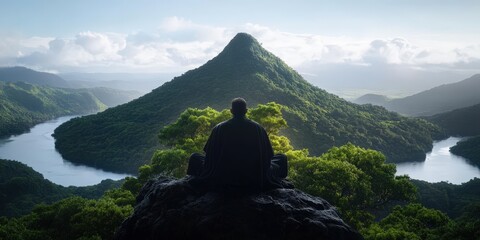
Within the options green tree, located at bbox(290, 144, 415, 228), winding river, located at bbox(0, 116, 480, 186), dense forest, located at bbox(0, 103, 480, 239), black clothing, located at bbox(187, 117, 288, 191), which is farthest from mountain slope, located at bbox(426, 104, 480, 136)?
black clothing, located at bbox(187, 117, 288, 191)

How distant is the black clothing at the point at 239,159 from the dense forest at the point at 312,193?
560 inches

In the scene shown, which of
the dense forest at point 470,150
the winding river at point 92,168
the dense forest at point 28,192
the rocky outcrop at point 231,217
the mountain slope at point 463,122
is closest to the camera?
the rocky outcrop at point 231,217

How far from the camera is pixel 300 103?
419 feet

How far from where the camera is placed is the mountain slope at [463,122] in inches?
6033

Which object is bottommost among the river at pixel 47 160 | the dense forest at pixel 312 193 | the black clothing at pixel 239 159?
the river at pixel 47 160

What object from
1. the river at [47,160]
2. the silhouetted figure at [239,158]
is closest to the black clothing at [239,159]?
the silhouetted figure at [239,158]

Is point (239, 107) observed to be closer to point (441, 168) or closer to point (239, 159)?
point (239, 159)

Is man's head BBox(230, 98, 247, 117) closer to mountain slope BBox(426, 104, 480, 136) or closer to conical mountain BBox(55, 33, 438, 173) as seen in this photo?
conical mountain BBox(55, 33, 438, 173)

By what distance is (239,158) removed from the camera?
39.4 ft

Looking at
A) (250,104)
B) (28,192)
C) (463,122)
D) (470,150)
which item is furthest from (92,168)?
(463,122)

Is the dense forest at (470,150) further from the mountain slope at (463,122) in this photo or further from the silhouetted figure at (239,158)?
the silhouetted figure at (239,158)

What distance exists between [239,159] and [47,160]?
429 ft

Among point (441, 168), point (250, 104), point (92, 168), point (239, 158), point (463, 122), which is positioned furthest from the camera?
point (463, 122)

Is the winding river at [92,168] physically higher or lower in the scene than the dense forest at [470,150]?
lower
